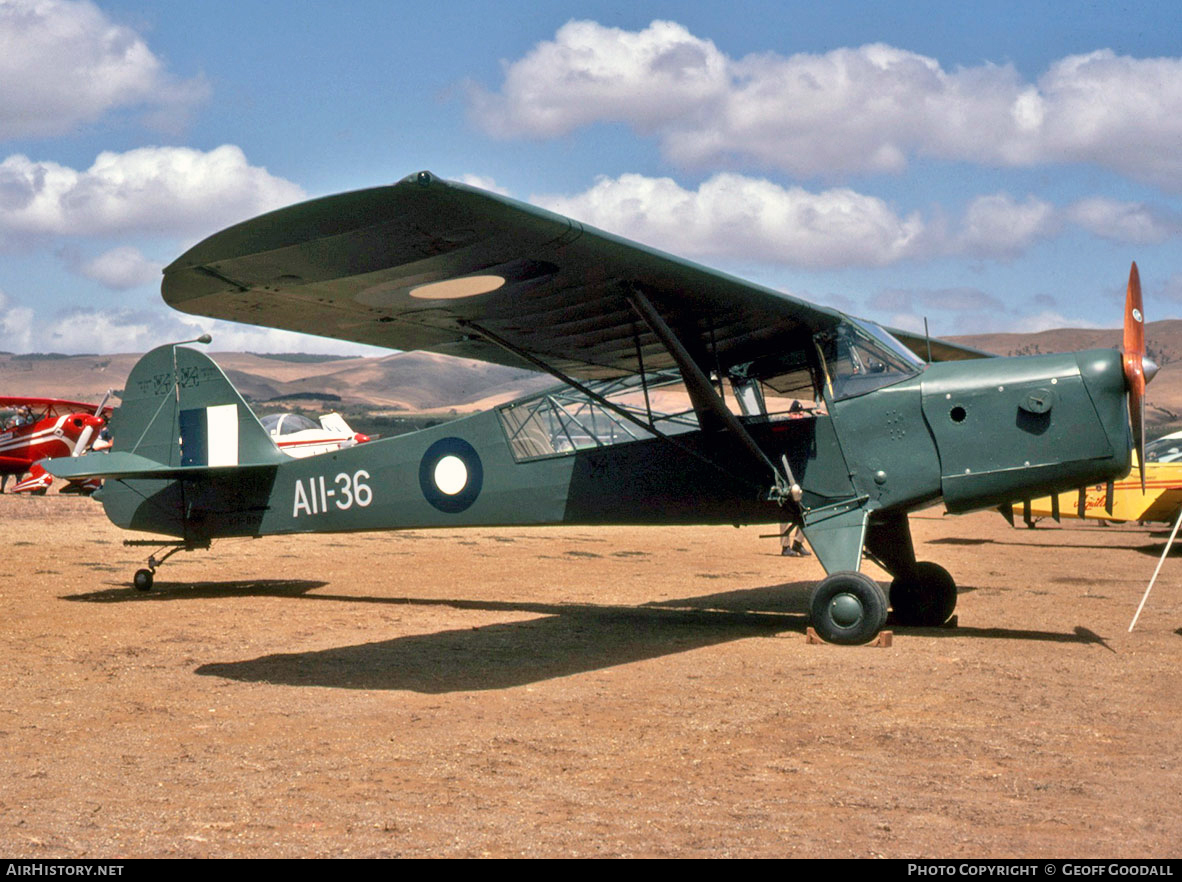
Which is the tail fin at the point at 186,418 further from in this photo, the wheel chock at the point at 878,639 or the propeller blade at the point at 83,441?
the propeller blade at the point at 83,441

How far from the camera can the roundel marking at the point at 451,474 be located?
32.4ft

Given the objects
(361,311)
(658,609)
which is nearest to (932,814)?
(361,311)

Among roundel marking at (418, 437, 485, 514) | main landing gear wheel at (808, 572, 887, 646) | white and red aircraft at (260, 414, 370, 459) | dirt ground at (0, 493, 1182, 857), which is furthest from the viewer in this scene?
white and red aircraft at (260, 414, 370, 459)

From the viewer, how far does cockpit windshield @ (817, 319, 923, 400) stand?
27.7ft

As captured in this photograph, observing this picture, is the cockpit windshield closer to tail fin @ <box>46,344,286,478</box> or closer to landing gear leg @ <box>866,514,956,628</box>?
landing gear leg @ <box>866,514,956,628</box>

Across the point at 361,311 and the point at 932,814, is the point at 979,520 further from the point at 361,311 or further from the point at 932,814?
the point at 932,814

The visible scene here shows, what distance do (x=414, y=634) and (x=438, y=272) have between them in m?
3.43

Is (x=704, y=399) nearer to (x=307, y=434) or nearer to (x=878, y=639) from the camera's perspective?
(x=878, y=639)

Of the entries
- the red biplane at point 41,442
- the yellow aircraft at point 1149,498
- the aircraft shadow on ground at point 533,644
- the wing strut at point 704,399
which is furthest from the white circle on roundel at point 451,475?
the red biplane at point 41,442

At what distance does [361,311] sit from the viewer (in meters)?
7.74

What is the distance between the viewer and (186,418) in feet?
37.9

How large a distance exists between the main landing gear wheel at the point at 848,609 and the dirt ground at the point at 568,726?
167 mm

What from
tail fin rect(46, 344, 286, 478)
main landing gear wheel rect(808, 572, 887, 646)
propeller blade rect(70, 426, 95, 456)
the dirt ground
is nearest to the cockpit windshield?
main landing gear wheel rect(808, 572, 887, 646)

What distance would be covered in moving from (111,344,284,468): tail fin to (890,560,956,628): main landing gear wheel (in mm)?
6380
